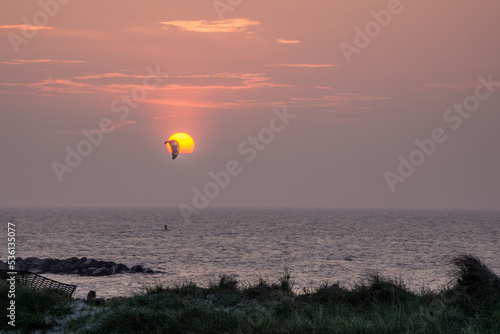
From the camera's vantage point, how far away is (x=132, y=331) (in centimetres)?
1236

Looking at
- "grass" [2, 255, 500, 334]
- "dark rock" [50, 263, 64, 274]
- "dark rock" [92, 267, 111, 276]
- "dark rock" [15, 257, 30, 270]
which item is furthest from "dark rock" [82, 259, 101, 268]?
"grass" [2, 255, 500, 334]

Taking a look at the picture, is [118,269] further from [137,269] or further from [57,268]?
[57,268]

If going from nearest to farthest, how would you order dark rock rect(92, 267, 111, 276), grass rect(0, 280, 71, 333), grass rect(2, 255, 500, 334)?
grass rect(2, 255, 500, 334), grass rect(0, 280, 71, 333), dark rock rect(92, 267, 111, 276)

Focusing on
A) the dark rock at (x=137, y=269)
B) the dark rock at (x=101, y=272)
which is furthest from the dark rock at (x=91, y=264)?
the dark rock at (x=101, y=272)

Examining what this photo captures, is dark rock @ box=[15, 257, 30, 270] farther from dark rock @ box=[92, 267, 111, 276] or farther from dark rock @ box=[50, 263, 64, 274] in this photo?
dark rock @ box=[92, 267, 111, 276]

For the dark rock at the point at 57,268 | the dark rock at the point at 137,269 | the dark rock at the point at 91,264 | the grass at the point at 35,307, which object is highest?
the grass at the point at 35,307

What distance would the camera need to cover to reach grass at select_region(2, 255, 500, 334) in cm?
1184

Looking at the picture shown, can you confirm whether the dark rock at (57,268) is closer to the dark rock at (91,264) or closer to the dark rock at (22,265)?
the dark rock at (91,264)

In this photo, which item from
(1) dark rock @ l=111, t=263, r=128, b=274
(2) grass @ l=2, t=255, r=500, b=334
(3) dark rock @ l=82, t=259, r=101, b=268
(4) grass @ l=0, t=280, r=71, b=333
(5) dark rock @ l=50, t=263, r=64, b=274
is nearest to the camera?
(2) grass @ l=2, t=255, r=500, b=334

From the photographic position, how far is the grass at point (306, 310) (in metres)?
11.8

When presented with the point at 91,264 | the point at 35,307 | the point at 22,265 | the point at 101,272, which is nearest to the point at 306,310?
the point at 35,307

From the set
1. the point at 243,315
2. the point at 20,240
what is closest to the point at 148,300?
the point at 243,315

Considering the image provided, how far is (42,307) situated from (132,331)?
3.01 meters

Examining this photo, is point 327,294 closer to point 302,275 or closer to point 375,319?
point 375,319
